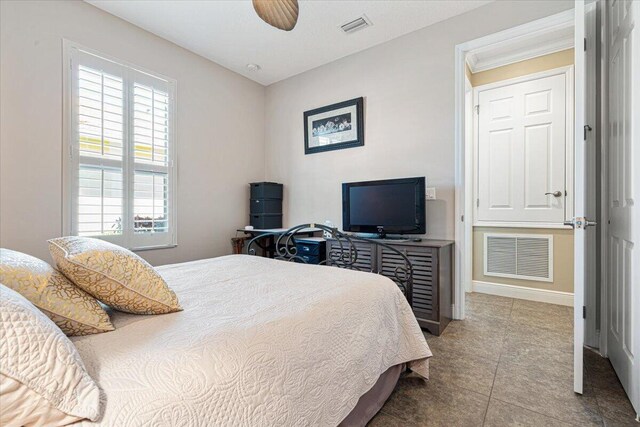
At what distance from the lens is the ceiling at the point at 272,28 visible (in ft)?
8.63

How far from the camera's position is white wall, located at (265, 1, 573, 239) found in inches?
111

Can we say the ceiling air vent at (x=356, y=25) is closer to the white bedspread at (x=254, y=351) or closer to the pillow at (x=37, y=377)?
the white bedspread at (x=254, y=351)

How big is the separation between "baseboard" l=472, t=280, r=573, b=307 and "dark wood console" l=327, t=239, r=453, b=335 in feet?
4.10

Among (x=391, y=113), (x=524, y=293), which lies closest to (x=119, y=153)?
(x=391, y=113)

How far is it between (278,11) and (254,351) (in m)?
1.64

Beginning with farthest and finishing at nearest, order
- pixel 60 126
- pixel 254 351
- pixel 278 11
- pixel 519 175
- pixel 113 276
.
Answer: pixel 519 175 < pixel 60 126 < pixel 278 11 < pixel 113 276 < pixel 254 351

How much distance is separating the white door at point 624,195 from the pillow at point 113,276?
2.13m

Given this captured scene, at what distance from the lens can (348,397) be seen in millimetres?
1079

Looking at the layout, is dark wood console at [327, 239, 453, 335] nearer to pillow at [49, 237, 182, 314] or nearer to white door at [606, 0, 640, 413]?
white door at [606, 0, 640, 413]

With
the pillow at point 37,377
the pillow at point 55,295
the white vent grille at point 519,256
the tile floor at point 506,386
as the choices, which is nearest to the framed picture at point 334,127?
the white vent grille at point 519,256

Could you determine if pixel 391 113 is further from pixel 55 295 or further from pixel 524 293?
pixel 55 295

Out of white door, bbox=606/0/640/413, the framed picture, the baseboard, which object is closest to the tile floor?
white door, bbox=606/0/640/413

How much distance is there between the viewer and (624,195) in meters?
1.65

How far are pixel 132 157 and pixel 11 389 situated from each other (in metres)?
2.82
